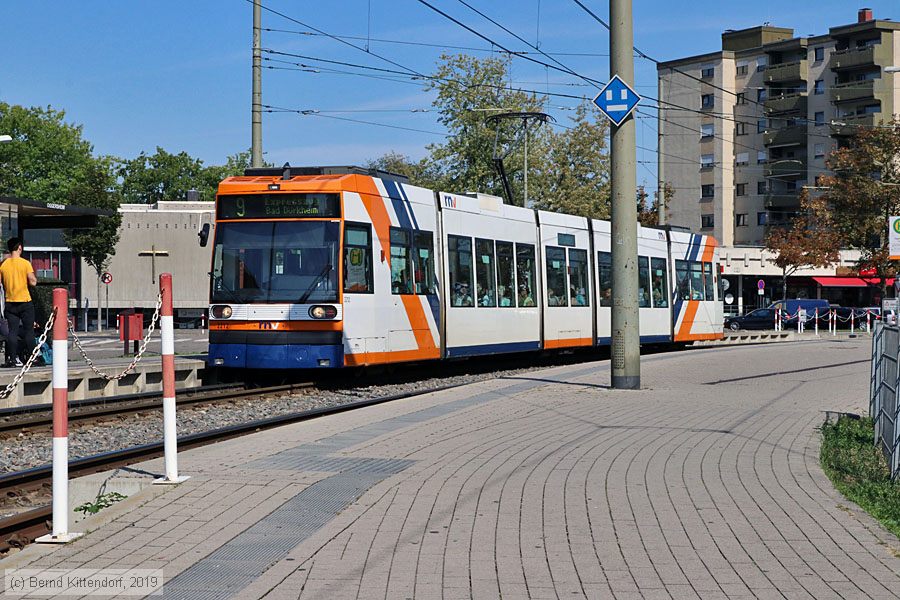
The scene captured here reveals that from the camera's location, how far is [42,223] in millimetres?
26500

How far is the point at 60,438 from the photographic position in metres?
6.51

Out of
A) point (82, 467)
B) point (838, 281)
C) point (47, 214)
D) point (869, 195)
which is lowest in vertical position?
point (82, 467)

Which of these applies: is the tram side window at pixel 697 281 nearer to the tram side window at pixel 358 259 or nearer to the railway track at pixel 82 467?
the tram side window at pixel 358 259

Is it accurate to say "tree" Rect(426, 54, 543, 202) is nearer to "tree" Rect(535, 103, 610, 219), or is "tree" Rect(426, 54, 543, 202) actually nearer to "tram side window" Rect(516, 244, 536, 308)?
"tree" Rect(535, 103, 610, 219)

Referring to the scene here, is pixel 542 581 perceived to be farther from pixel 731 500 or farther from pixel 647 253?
pixel 647 253

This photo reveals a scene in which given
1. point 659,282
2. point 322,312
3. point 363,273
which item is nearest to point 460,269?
point 363,273

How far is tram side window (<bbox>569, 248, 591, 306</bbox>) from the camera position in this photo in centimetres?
2588

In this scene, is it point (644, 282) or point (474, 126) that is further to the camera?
point (474, 126)

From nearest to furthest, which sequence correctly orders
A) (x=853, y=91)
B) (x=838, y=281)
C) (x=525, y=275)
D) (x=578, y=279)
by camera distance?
(x=525, y=275), (x=578, y=279), (x=838, y=281), (x=853, y=91)

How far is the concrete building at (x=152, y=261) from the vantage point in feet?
195

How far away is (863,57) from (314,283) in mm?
71891

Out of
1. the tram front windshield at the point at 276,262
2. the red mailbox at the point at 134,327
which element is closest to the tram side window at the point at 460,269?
the tram front windshield at the point at 276,262

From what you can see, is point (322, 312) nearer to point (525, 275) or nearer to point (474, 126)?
point (525, 275)


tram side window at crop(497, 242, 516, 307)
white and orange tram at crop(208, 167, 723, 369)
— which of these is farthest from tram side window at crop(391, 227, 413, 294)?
tram side window at crop(497, 242, 516, 307)
